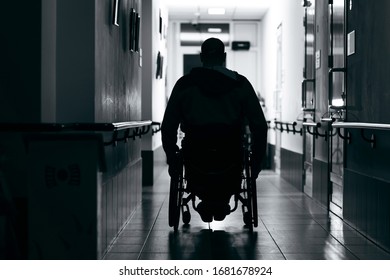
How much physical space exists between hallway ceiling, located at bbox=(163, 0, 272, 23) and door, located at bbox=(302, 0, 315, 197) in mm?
3917

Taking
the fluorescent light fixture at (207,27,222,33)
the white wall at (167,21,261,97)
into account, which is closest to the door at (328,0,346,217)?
the white wall at (167,21,261,97)

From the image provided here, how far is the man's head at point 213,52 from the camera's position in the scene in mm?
3967

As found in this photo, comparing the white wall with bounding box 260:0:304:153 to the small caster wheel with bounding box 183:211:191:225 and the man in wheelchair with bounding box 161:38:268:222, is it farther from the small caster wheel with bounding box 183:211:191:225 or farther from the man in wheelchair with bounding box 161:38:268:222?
the man in wheelchair with bounding box 161:38:268:222

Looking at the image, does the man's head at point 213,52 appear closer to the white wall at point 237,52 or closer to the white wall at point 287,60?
the white wall at point 287,60

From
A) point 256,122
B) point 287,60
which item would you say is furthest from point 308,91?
point 256,122

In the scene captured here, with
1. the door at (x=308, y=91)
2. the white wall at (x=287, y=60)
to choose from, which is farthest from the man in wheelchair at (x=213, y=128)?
the white wall at (x=287, y=60)

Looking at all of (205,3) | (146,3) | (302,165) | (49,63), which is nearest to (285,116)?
(302,165)

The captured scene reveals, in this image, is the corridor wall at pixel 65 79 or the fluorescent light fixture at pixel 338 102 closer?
the corridor wall at pixel 65 79

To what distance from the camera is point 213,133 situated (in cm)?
379

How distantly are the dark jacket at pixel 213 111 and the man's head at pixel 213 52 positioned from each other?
83 mm

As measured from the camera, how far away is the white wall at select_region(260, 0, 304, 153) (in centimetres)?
727

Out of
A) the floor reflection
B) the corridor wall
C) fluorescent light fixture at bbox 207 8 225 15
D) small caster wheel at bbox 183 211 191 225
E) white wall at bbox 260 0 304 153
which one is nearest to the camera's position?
the corridor wall

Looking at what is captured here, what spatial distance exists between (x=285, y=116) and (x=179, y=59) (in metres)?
4.42
